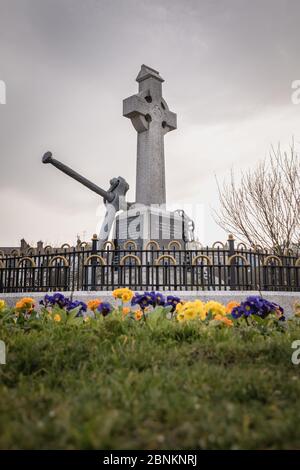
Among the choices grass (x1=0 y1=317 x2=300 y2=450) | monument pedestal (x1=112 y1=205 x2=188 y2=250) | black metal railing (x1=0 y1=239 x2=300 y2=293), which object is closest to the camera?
grass (x1=0 y1=317 x2=300 y2=450)

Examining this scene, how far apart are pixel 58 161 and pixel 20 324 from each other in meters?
7.65

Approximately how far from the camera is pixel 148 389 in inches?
95.3

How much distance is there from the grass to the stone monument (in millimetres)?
7233

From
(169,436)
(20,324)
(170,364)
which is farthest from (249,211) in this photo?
(169,436)

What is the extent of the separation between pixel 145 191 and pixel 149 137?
169 cm

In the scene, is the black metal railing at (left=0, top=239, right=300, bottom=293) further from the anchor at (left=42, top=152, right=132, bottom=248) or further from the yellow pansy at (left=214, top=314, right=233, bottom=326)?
the yellow pansy at (left=214, top=314, right=233, bottom=326)

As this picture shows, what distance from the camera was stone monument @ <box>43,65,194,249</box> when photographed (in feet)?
36.8

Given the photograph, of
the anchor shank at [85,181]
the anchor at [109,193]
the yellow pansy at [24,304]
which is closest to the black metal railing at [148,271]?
the anchor at [109,193]

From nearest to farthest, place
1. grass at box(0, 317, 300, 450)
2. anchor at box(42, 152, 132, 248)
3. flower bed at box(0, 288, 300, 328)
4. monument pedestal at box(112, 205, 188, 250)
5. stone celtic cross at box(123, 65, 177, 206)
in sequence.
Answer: grass at box(0, 317, 300, 450) < flower bed at box(0, 288, 300, 328) < monument pedestal at box(112, 205, 188, 250) < anchor at box(42, 152, 132, 248) < stone celtic cross at box(123, 65, 177, 206)

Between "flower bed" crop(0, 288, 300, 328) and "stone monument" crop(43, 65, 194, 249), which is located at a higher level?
"stone monument" crop(43, 65, 194, 249)

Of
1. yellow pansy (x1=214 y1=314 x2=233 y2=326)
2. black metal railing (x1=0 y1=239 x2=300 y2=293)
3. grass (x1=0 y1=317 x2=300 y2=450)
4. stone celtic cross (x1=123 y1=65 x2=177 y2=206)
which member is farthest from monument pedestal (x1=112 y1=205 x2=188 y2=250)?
grass (x1=0 y1=317 x2=300 y2=450)

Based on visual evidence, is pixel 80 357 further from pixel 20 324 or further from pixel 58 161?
pixel 58 161

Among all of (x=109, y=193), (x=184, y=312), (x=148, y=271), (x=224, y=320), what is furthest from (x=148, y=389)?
(x=109, y=193)
